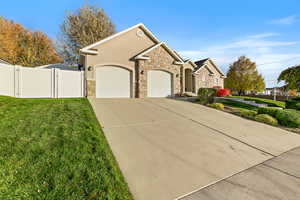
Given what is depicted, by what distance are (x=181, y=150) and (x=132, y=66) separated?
9.70 meters

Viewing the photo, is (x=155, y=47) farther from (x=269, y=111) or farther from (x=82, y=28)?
(x=82, y=28)

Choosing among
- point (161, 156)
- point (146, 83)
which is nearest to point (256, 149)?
point (161, 156)

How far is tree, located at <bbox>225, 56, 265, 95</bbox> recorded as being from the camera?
27500 millimetres

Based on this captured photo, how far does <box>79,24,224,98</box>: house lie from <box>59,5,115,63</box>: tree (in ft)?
33.3

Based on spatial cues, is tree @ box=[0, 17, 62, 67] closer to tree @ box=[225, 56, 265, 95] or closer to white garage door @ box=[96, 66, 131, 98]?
white garage door @ box=[96, 66, 131, 98]

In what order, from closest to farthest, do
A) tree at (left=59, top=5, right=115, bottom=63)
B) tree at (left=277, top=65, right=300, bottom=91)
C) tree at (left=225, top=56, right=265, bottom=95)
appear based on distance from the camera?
1. tree at (left=277, top=65, right=300, bottom=91)
2. tree at (left=59, top=5, right=115, bottom=63)
3. tree at (left=225, top=56, right=265, bottom=95)

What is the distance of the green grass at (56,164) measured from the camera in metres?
2.01

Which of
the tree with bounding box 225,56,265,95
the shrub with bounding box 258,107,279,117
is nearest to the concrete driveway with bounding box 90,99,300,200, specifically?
the shrub with bounding box 258,107,279,117

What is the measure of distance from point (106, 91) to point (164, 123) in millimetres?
6934

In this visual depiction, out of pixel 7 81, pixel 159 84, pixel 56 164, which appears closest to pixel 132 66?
pixel 159 84

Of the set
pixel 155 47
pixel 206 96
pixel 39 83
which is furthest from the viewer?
pixel 155 47

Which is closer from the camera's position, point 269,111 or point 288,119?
point 288,119

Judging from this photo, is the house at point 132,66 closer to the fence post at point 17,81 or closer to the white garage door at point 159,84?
the white garage door at point 159,84

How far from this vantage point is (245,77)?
27.7 meters
